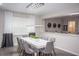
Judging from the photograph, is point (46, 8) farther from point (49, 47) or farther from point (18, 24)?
point (49, 47)

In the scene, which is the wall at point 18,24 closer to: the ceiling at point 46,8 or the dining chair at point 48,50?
the ceiling at point 46,8

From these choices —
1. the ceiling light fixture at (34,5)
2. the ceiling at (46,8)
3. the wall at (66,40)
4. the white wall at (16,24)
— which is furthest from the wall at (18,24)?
the wall at (66,40)

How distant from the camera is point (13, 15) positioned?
2.65m

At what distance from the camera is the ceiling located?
2500mm

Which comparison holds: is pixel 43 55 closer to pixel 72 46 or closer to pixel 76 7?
pixel 72 46

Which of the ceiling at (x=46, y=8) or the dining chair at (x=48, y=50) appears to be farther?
the dining chair at (x=48, y=50)

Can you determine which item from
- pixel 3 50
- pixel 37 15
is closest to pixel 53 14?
pixel 37 15

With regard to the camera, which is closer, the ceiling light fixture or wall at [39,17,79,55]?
the ceiling light fixture

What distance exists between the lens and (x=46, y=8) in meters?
2.65

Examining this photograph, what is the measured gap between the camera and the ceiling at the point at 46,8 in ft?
8.20

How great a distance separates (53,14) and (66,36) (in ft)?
1.80

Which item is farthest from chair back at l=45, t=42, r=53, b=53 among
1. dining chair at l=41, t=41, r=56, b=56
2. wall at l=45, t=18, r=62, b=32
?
wall at l=45, t=18, r=62, b=32

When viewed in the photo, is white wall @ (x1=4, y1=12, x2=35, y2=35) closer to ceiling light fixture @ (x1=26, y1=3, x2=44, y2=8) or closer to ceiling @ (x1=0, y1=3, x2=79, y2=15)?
ceiling @ (x1=0, y1=3, x2=79, y2=15)

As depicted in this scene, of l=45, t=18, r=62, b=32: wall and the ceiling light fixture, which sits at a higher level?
the ceiling light fixture
